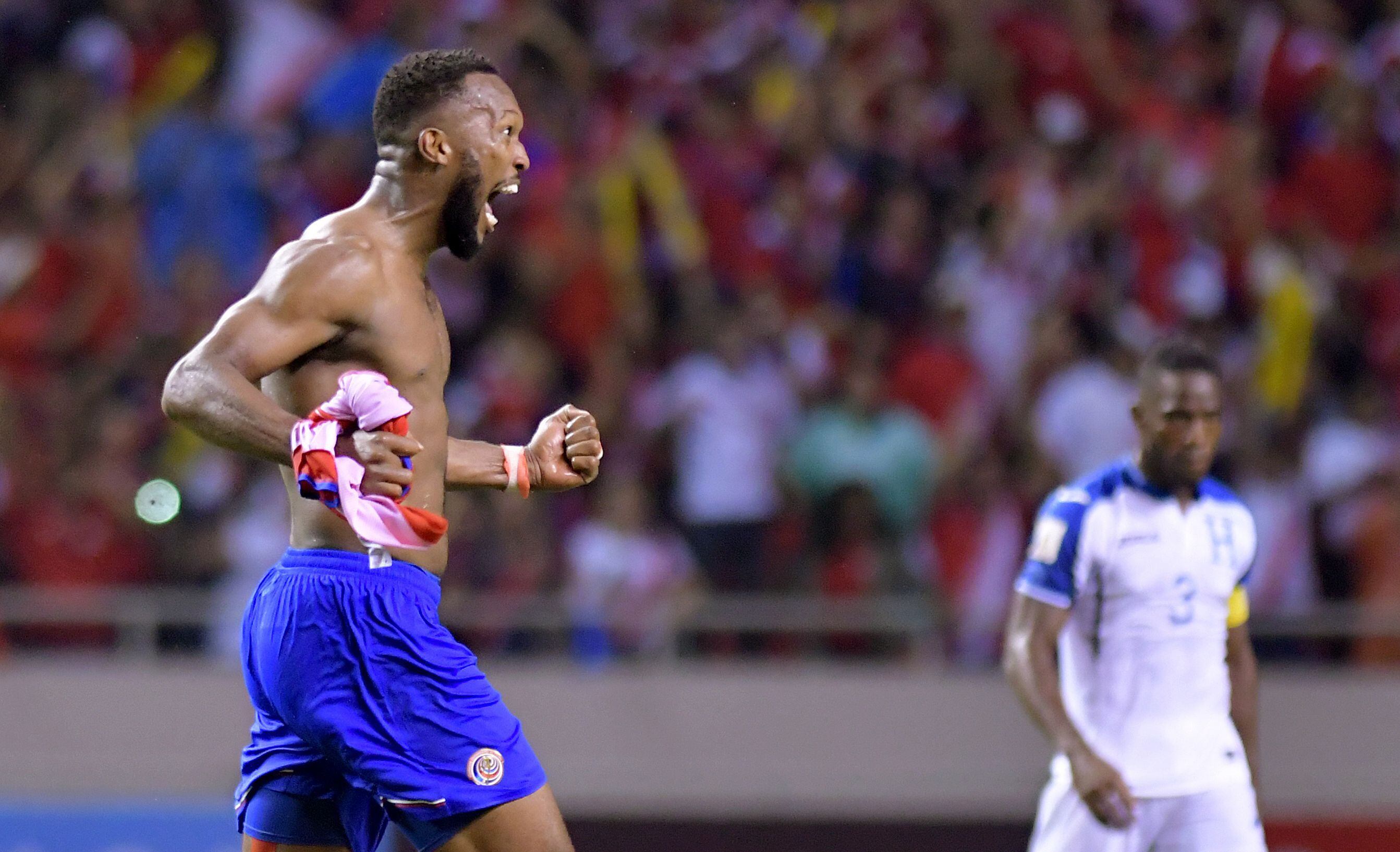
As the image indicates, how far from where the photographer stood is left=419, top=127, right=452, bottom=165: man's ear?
4.08 metres

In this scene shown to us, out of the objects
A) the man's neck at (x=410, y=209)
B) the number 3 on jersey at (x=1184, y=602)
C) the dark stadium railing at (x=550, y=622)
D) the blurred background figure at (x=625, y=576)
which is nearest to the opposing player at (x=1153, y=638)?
the number 3 on jersey at (x=1184, y=602)

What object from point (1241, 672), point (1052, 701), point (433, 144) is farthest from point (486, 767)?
point (1241, 672)

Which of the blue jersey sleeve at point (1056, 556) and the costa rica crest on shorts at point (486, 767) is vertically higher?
the blue jersey sleeve at point (1056, 556)

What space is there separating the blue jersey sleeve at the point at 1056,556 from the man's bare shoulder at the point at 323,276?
7.74ft

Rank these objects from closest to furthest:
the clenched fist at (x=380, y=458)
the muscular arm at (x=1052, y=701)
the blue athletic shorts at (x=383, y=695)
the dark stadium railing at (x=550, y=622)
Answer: the clenched fist at (x=380, y=458), the blue athletic shorts at (x=383, y=695), the muscular arm at (x=1052, y=701), the dark stadium railing at (x=550, y=622)

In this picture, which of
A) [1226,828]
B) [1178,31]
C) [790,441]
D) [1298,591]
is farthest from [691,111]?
[1226,828]

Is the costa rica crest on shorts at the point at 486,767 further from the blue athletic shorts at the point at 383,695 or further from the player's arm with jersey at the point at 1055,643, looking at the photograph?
the player's arm with jersey at the point at 1055,643

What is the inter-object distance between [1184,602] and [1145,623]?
135mm

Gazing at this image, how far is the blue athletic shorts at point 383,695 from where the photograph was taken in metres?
3.91

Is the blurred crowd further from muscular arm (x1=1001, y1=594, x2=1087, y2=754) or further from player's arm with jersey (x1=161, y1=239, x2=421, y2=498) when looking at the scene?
player's arm with jersey (x1=161, y1=239, x2=421, y2=498)

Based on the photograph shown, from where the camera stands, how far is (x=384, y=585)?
3957 mm

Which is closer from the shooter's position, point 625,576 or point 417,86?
point 417,86

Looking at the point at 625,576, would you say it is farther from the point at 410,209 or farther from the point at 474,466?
the point at 410,209

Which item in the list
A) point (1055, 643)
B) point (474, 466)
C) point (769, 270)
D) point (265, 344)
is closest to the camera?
point (265, 344)
